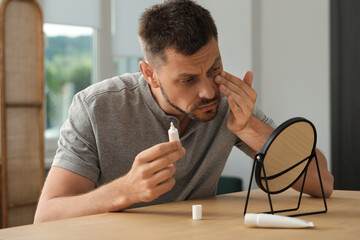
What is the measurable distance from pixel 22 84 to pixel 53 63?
0.57m

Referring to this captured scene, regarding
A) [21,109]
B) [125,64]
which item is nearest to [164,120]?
[21,109]

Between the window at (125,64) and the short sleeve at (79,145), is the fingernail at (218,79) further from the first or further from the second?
the window at (125,64)

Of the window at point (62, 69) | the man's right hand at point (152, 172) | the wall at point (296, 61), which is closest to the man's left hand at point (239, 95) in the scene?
the man's right hand at point (152, 172)

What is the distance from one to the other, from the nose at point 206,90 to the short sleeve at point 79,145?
37cm

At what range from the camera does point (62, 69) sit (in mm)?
3701

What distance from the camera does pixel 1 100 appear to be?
2.98m

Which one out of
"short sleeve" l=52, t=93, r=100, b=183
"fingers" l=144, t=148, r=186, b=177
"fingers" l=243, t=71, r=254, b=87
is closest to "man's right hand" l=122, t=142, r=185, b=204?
"fingers" l=144, t=148, r=186, b=177

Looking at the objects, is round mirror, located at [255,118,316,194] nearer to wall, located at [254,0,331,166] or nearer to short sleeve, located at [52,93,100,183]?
short sleeve, located at [52,93,100,183]

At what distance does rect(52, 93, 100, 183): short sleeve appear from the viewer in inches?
56.6

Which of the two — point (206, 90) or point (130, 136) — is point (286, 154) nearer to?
point (206, 90)

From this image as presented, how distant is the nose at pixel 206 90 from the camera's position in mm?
1450

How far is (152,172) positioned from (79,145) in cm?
42

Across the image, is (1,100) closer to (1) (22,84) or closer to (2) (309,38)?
(1) (22,84)

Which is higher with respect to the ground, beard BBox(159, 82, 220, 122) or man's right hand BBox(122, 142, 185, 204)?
beard BBox(159, 82, 220, 122)
